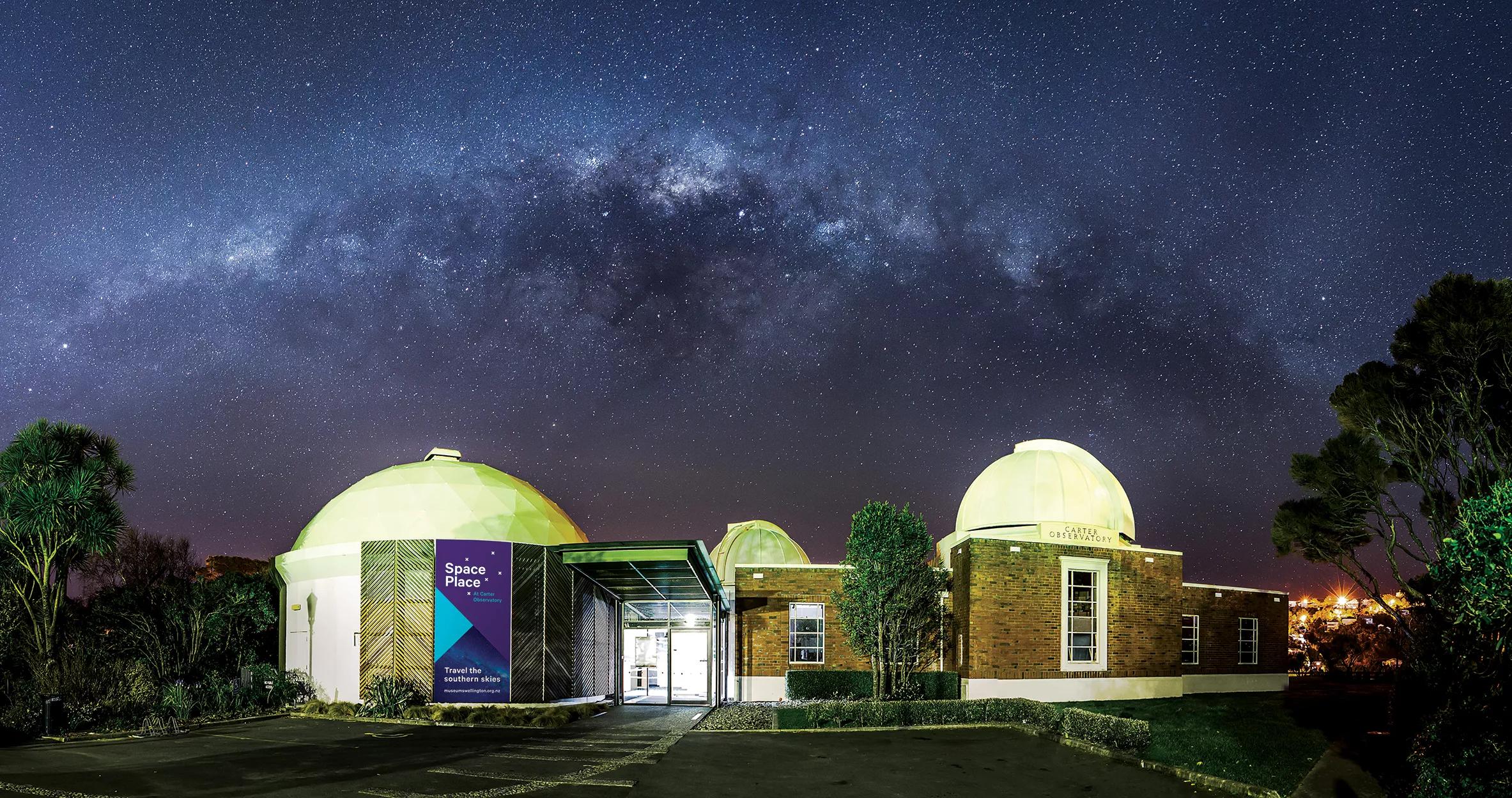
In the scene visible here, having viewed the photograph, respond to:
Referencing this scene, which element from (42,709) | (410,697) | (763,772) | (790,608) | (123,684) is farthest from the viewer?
(790,608)

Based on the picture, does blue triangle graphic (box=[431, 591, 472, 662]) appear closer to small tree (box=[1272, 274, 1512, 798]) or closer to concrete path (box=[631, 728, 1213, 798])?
concrete path (box=[631, 728, 1213, 798])

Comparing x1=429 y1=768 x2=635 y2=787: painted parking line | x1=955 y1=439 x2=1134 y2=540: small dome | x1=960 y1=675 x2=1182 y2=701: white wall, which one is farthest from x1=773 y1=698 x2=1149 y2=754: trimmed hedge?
x1=955 y1=439 x2=1134 y2=540: small dome

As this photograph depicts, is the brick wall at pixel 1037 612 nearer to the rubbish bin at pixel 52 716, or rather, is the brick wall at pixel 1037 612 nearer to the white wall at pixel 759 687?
the white wall at pixel 759 687

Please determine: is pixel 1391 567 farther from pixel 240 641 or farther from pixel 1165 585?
pixel 240 641

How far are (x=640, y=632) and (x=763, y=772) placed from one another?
14.0 m

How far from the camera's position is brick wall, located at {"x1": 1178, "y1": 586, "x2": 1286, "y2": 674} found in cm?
3206

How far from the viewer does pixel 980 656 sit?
25.3 m

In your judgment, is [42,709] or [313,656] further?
[313,656]

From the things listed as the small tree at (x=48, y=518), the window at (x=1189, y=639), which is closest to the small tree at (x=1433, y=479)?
the window at (x=1189, y=639)

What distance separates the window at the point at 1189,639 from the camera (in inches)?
1248

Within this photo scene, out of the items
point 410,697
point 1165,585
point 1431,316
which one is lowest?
point 410,697

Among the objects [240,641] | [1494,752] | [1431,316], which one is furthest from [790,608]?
[1494,752]

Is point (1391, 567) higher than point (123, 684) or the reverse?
higher

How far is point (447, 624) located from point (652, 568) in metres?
5.76
